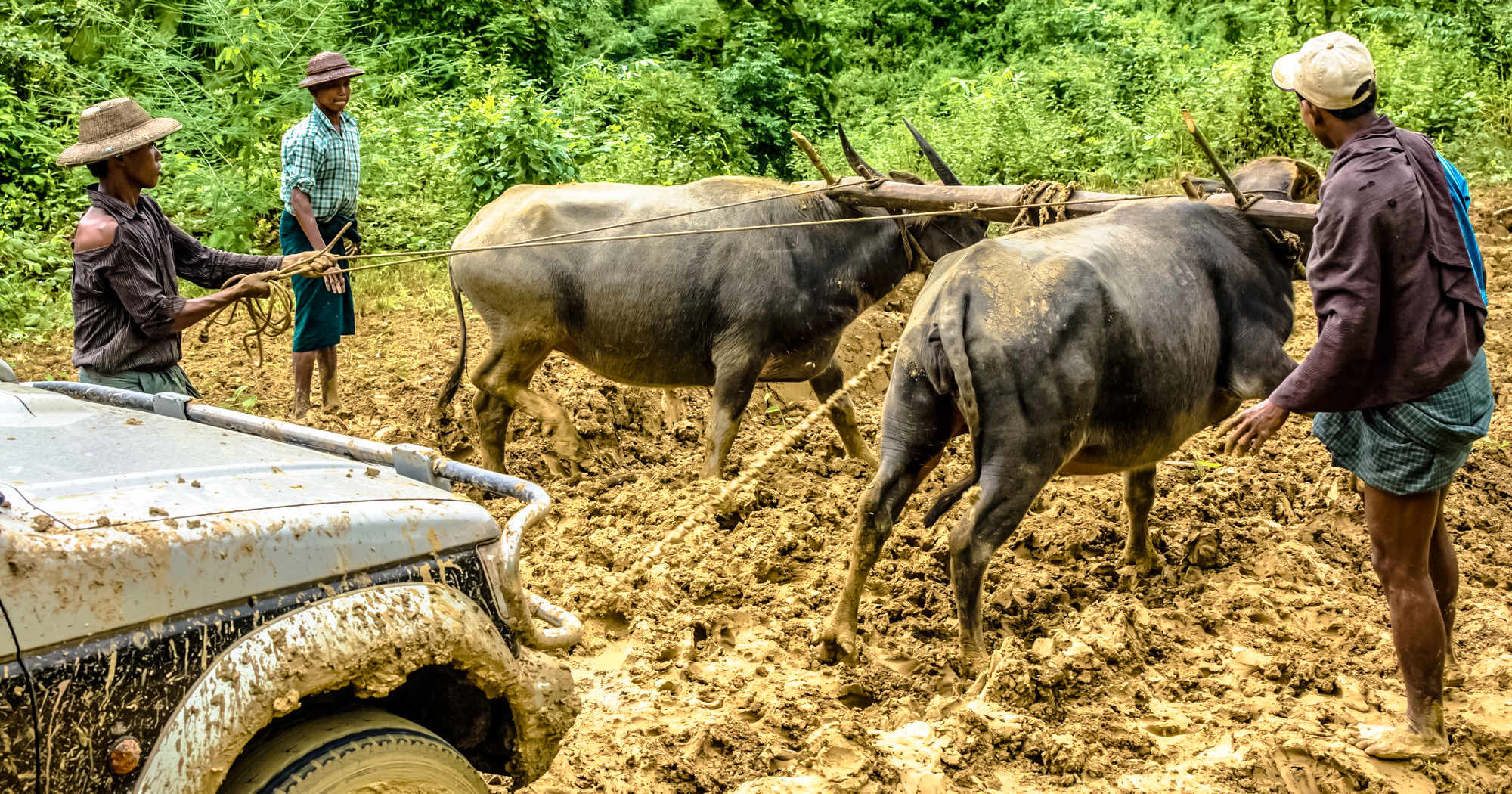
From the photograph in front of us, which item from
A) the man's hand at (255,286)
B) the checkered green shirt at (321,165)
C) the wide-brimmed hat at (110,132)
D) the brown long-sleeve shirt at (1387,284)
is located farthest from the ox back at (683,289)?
the brown long-sleeve shirt at (1387,284)

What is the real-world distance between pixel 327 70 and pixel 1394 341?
6330mm

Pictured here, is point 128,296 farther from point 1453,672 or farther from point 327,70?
point 1453,672

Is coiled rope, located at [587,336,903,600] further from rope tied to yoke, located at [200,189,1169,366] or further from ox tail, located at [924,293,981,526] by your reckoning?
rope tied to yoke, located at [200,189,1169,366]

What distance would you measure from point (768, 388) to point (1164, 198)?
11.7ft

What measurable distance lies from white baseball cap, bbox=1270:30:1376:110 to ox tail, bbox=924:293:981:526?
140 centimetres

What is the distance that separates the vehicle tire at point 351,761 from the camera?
2223 millimetres

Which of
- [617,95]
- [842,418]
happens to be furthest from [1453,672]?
[617,95]

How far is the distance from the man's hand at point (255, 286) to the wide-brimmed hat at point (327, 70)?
3.27 metres

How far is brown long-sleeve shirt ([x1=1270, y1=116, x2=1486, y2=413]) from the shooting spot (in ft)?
10.9

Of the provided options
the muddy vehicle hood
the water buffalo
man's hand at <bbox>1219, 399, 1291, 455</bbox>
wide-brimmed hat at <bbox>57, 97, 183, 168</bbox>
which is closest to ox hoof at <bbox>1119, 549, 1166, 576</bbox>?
the water buffalo

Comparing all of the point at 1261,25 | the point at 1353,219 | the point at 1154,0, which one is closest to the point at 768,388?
the point at 1353,219

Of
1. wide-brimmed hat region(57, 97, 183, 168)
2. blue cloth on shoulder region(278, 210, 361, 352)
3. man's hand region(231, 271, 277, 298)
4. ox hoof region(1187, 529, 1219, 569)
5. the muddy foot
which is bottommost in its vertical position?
ox hoof region(1187, 529, 1219, 569)

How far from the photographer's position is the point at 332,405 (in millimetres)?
7820

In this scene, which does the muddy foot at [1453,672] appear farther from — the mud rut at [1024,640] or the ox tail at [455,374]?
the ox tail at [455,374]
